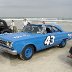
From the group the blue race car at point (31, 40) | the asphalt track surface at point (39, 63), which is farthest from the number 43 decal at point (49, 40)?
the asphalt track surface at point (39, 63)

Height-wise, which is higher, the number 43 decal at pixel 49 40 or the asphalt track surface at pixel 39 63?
the number 43 decal at pixel 49 40

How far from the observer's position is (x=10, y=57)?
8.40m

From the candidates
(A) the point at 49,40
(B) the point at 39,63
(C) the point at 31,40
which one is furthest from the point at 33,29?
(B) the point at 39,63

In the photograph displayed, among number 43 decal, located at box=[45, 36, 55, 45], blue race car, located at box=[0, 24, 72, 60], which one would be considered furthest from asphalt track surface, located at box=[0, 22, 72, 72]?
number 43 decal, located at box=[45, 36, 55, 45]

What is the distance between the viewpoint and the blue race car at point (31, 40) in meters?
7.61

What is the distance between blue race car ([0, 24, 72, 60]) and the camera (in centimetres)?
761

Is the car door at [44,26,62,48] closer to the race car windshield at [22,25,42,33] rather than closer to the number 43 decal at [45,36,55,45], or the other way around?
the number 43 decal at [45,36,55,45]

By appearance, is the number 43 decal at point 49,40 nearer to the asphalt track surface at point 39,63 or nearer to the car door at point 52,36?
the car door at point 52,36

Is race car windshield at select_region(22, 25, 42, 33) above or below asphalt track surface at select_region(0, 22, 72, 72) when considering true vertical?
above

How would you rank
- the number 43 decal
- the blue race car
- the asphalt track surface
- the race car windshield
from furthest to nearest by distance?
the race car windshield, the number 43 decal, the blue race car, the asphalt track surface

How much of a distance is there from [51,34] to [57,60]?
176cm

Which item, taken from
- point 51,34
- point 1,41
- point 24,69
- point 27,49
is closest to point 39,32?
point 51,34

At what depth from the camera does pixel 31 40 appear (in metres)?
8.13

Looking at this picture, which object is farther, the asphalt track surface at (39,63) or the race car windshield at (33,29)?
the race car windshield at (33,29)
